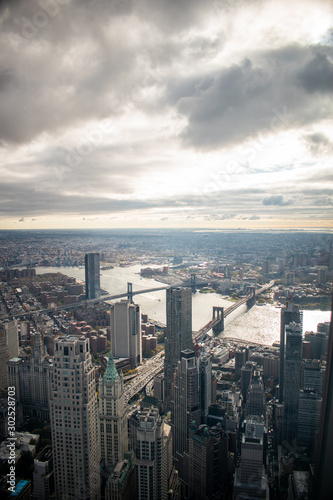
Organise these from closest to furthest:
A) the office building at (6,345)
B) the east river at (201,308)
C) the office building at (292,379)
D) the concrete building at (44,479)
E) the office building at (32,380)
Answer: the concrete building at (44,479)
the office building at (292,379)
the office building at (32,380)
the office building at (6,345)
the east river at (201,308)

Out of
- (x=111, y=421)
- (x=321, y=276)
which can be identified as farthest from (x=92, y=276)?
(x=321, y=276)

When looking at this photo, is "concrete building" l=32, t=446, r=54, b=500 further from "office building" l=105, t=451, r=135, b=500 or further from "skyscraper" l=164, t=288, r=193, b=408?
"skyscraper" l=164, t=288, r=193, b=408

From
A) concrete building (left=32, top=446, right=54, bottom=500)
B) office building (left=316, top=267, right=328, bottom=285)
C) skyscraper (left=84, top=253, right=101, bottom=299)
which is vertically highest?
office building (left=316, top=267, right=328, bottom=285)

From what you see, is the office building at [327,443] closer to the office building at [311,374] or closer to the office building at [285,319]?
the office building at [311,374]

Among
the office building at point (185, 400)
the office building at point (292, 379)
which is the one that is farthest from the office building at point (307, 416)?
the office building at point (185, 400)

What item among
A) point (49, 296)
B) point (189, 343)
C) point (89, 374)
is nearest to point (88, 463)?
point (89, 374)

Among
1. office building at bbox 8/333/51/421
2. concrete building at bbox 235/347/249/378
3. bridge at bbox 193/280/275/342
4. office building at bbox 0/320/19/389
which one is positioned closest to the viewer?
office building at bbox 8/333/51/421

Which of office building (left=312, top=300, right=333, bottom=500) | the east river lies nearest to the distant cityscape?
office building (left=312, top=300, right=333, bottom=500)

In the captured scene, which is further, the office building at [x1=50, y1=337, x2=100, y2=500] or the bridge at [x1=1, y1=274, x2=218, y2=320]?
the bridge at [x1=1, y1=274, x2=218, y2=320]
